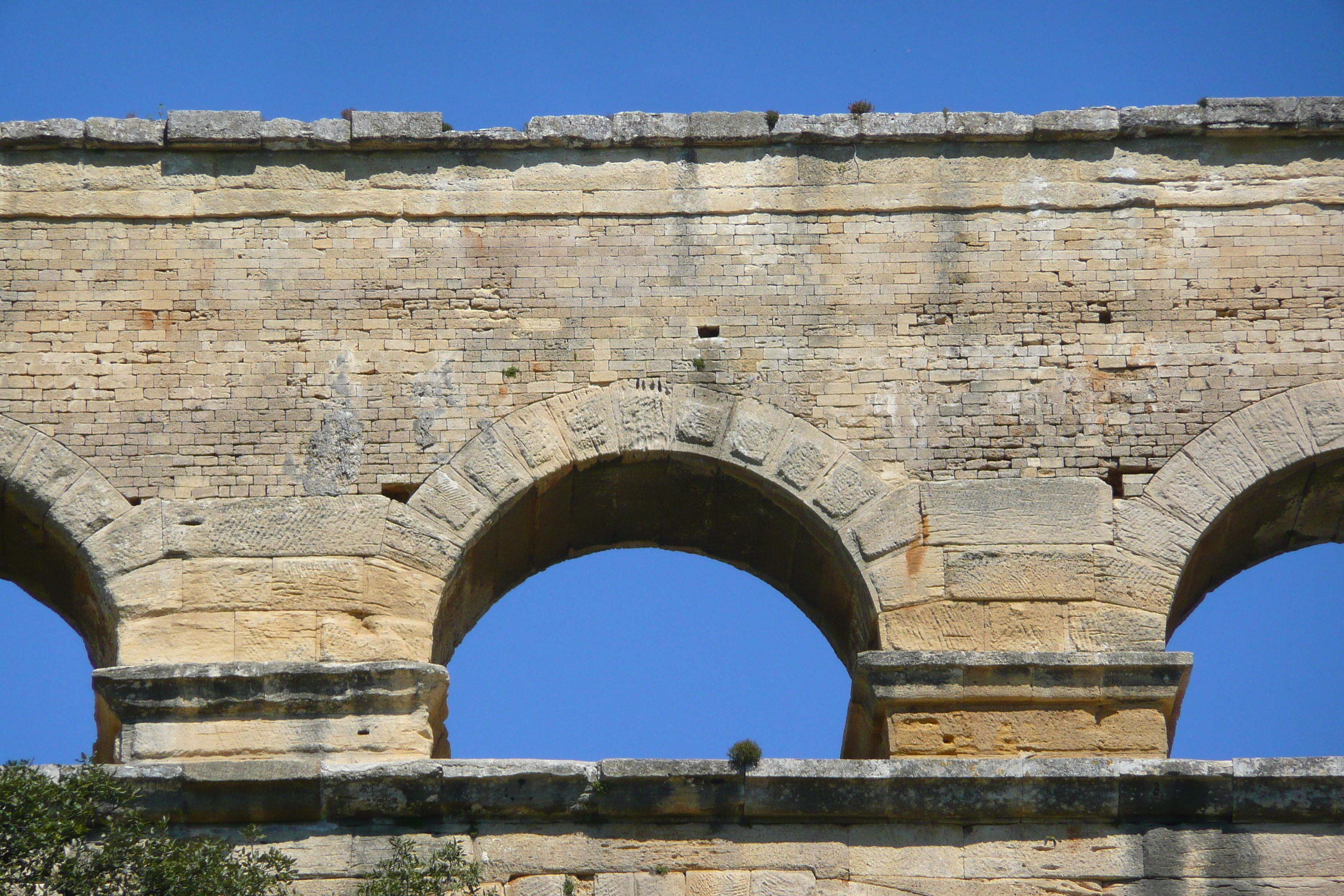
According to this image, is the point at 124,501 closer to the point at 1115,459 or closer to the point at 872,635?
the point at 872,635

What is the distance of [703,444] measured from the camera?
10891 millimetres

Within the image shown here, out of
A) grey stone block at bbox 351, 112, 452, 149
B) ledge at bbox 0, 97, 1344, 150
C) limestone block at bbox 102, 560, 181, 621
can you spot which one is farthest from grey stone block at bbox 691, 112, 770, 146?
limestone block at bbox 102, 560, 181, 621

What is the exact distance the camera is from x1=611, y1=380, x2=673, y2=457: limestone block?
10.9 metres

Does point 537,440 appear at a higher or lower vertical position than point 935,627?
higher

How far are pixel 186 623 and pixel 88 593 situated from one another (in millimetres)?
1168

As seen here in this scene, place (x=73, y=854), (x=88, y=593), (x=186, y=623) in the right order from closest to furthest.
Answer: (x=73, y=854), (x=186, y=623), (x=88, y=593)

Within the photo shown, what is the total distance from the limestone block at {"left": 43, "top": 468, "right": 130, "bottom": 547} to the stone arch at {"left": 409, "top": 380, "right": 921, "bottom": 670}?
1.59m

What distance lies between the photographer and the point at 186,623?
10461mm

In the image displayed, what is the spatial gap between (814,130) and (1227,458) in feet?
9.71

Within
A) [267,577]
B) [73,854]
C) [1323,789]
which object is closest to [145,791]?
[73,854]

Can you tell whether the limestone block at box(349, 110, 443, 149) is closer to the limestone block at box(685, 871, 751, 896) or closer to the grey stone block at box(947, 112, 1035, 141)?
the grey stone block at box(947, 112, 1035, 141)

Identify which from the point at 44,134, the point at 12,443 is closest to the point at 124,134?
the point at 44,134

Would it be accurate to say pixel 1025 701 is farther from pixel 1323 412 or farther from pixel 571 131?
pixel 571 131

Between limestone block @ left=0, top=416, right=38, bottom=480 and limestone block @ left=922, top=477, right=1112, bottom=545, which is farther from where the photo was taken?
limestone block @ left=0, top=416, right=38, bottom=480
